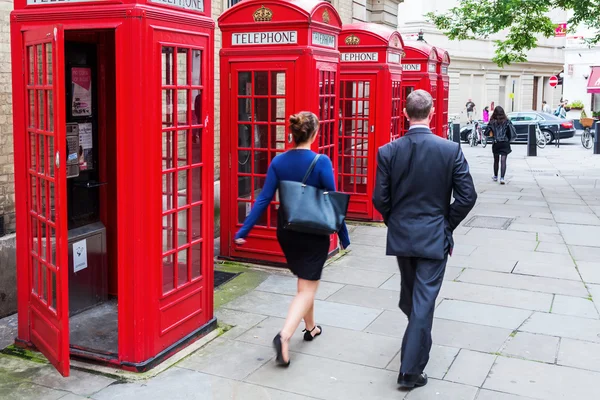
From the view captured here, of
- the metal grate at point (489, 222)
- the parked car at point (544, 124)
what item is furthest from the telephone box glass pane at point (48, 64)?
the parked car at point (544, 124)

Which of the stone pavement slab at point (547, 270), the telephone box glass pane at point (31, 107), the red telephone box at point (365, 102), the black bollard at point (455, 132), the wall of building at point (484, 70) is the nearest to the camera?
the telephone box glass pane at point (31, 107)

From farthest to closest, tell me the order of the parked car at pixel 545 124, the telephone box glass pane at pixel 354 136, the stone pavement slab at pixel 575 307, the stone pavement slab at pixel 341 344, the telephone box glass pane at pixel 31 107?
the parked car at pixel 545 124, the telephone box glass pane at pixel 354 136, the stone pavement slab at pixel 575 307, the stone pavement slab at pixel 341 344, the telephone box glass pane at pixel 31 107

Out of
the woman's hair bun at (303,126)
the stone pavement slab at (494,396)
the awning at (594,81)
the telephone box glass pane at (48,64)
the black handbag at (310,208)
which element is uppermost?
the awning at (594,81)

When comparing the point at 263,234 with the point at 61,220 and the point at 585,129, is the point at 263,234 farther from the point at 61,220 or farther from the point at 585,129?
the point at 585,129

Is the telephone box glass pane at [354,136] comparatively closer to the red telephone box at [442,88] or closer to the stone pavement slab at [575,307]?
the stone pavement slab at [575,307]

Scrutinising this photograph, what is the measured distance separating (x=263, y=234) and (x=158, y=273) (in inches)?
123

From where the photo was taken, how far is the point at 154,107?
479 cm

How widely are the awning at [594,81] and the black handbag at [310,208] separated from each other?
3477 cm

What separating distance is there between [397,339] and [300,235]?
1320 millimetres

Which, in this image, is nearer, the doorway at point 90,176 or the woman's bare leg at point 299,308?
the woman's bare leg at point 299,308

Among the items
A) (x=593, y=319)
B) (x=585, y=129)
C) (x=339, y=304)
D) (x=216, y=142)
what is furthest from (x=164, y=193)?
(x=585, y=129)

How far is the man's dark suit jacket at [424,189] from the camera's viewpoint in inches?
182

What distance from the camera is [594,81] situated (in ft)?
120

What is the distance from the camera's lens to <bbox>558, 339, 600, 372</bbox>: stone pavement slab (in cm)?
523
